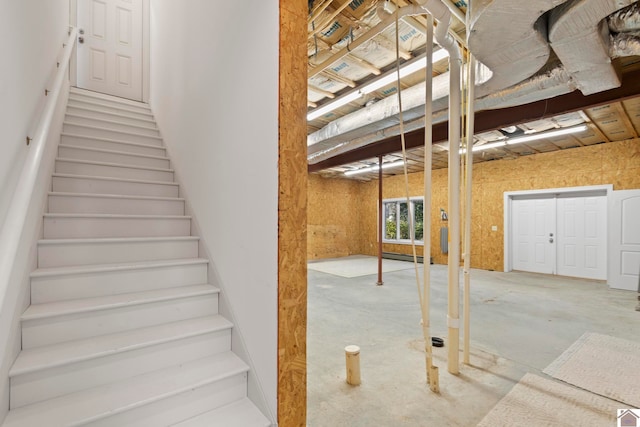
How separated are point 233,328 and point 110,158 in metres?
2.15

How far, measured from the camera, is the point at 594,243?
594 centimetres

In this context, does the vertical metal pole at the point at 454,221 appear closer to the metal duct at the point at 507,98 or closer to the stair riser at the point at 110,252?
the metal duct at the point at 507,98

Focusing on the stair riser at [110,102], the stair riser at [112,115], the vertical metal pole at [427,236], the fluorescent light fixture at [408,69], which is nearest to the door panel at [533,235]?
the fluorescent light fixture at [408,69]

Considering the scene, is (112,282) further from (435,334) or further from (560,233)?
(560,233)

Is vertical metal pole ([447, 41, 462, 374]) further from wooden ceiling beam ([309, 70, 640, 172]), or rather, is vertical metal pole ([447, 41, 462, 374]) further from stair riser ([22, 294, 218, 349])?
stair riser ([22, 294, 218, 349])

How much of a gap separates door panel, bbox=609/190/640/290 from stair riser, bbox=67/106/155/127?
770 cm

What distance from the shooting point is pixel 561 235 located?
6.39m

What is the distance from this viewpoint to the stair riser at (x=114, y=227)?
2.03 meters

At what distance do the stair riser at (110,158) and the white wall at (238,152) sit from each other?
18.0 inches

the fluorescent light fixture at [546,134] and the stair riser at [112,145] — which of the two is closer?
the stair riser at [112,145]

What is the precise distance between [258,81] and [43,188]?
1671 millimetres

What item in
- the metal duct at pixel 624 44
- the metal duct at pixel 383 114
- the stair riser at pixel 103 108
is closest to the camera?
the metal duct at pixel 624 44

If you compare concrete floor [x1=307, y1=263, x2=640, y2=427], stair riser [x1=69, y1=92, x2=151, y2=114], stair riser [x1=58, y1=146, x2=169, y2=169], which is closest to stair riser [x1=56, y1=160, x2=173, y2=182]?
stair riser [x1=58, y1=146, x2=169, y2=169]

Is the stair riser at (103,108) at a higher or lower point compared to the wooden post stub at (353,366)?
higher
